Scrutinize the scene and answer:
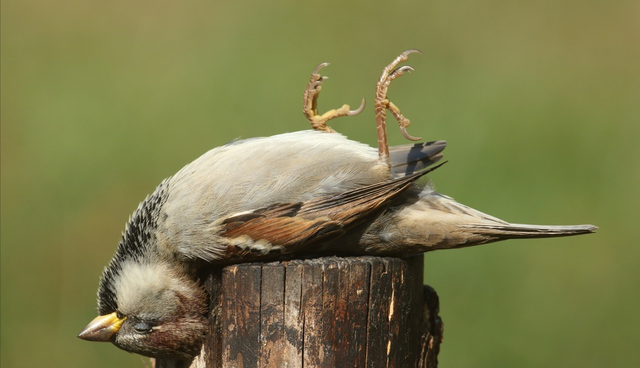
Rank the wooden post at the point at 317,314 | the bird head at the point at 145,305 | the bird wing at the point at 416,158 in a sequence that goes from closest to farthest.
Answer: the wooden post at the point at 317,314 → the bird head at the point at 145,305 → the bird wing at the point at 416,158

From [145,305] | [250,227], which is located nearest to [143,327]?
[145,305]

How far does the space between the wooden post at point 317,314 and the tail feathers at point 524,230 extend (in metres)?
0.71

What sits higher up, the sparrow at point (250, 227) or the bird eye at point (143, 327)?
the sparrow at point (250, 227)

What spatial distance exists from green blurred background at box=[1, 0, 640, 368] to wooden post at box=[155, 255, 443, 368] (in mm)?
3409

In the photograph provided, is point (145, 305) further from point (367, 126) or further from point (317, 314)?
point (367, 126)

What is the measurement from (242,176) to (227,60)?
18.1ft

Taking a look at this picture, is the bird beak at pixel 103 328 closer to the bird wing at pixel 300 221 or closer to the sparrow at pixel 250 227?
the sparrow at pixel 250 227

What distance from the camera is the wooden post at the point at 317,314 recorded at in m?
3.38

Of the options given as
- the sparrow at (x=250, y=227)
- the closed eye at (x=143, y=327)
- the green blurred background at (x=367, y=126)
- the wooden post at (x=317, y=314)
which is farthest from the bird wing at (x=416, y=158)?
the green blurred background at (x=367, y=126)

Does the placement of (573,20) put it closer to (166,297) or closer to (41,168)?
(41,168)

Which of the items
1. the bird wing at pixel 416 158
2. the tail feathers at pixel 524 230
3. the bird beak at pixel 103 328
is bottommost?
the bird beak at pixel 103 328

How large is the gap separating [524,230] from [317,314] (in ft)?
4.16

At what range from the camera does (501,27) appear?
9703mm

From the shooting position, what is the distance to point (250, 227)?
3.90 metres
